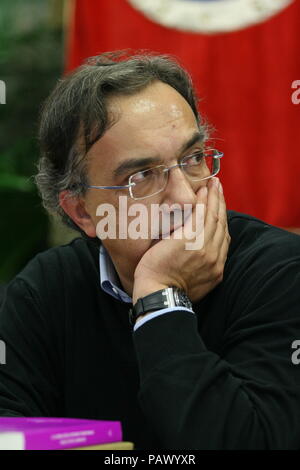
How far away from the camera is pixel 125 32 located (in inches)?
122

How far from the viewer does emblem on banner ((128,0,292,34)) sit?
2969 mm

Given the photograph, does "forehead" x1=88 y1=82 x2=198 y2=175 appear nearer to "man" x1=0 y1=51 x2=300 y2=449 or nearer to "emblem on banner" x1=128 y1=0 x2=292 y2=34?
"man" x1=0 y1=51 x2=300 y2=449

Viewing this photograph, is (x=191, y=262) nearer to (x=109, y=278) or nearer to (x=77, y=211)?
(x=109, y=278)

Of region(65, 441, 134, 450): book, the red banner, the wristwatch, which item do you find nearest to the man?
the wristwatch

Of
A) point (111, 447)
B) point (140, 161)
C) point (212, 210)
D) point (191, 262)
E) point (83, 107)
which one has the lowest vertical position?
point (111, 447)

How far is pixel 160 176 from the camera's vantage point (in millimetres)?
1778

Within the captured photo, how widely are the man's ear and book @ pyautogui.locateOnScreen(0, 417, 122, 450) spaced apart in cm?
79

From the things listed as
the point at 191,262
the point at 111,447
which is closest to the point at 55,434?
the point at 111,447

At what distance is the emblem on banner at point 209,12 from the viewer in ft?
9.74

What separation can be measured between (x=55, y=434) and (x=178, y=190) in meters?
0.73

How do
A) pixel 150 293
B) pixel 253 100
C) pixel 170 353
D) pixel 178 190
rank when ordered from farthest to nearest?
pixel 253 100 < pixel 178 190 < pixel 150 293 < pixel 170 353

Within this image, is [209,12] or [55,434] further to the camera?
[209,12]

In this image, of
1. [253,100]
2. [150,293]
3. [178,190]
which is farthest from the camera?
[253,100]

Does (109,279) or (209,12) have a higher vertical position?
(209,12)
